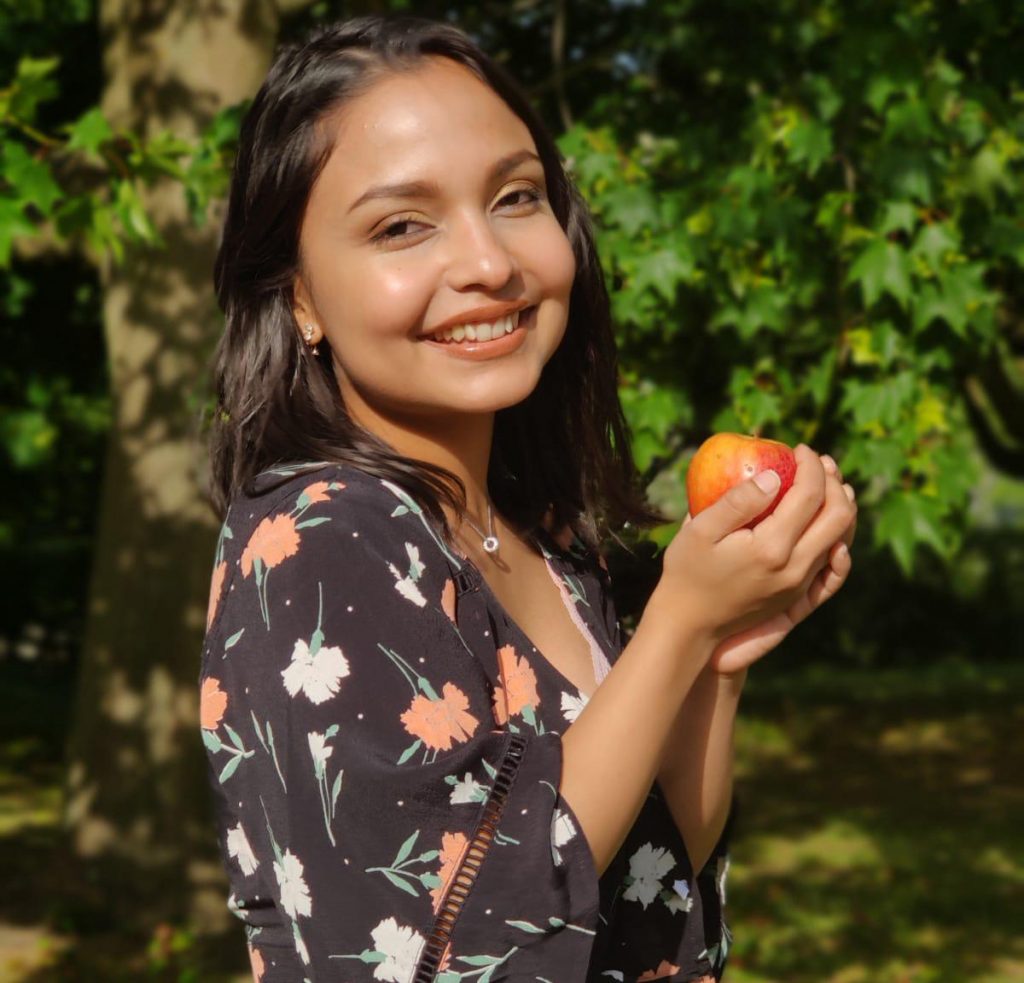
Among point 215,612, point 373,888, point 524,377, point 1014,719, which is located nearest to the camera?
point 373,888

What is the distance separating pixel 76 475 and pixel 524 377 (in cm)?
869

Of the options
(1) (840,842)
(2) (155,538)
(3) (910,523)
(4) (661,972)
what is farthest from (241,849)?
(1) (840,842)

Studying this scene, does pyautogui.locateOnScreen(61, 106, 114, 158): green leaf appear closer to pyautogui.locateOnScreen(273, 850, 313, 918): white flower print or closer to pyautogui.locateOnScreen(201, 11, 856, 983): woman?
pyautogui.locateOnScreen(201, 11, 856, 983): woman

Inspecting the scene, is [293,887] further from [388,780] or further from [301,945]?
[388,780]

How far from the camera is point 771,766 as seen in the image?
977 centimetres

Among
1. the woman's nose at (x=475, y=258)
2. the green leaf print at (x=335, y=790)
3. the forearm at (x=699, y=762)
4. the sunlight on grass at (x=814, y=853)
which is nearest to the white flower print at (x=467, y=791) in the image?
the green leaf print at (x=335, y=790)

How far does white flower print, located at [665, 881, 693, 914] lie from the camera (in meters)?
1.73

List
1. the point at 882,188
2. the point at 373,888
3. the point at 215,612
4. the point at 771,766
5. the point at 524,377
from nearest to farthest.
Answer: the point at 373,888 → the point at 215,612 → the point at 524,377 → the point at 882,188 → the point at 771,766

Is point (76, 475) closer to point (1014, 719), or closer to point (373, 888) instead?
point (1014, 719)

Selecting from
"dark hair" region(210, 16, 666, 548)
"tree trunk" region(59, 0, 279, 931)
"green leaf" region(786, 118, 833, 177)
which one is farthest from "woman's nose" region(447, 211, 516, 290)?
"tree trunk" region(59, 0, 279, 931)

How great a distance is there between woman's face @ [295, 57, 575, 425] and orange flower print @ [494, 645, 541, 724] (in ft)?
0.98

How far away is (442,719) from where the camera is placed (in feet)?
4.57

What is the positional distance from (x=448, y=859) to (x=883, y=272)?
2.77 metres

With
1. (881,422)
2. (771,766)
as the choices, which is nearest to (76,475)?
(771,766)
